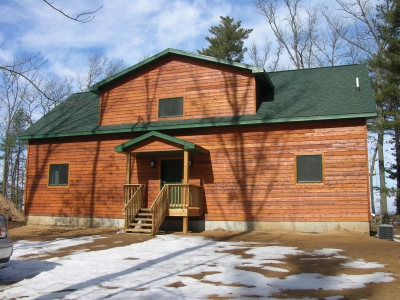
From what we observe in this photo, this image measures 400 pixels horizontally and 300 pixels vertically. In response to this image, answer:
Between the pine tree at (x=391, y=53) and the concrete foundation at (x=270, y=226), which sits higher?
the pine tree at (x=391, y=53)

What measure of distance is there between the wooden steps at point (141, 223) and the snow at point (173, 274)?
294 centimetres

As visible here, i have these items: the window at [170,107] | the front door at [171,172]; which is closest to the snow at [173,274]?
the front door at [171,172]

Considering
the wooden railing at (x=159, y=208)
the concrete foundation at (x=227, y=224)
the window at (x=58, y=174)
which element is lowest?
the concrete foundation at (x=227, y=224)

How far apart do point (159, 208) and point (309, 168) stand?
17.4ft

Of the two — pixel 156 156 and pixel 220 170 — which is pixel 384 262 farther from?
pixel 156 156

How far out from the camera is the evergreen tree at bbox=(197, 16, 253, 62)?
36.9m

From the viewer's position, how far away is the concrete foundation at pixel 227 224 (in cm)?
1239

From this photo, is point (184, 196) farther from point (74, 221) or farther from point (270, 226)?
point (74, 221)

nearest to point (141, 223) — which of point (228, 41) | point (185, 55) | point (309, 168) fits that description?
point (309, 168)

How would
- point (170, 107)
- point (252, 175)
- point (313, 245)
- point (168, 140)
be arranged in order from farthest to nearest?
point (170, 107) < point (252, 175) < point (168, 140) < point (313, 245)

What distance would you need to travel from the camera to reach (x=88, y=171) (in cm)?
1600

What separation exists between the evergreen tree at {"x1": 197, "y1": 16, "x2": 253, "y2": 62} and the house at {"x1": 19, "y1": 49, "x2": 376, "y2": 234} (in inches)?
808

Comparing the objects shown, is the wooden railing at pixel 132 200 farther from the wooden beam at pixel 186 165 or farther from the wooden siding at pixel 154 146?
the wooden beam at pixel 186 165

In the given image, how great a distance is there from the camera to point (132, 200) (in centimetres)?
1341
